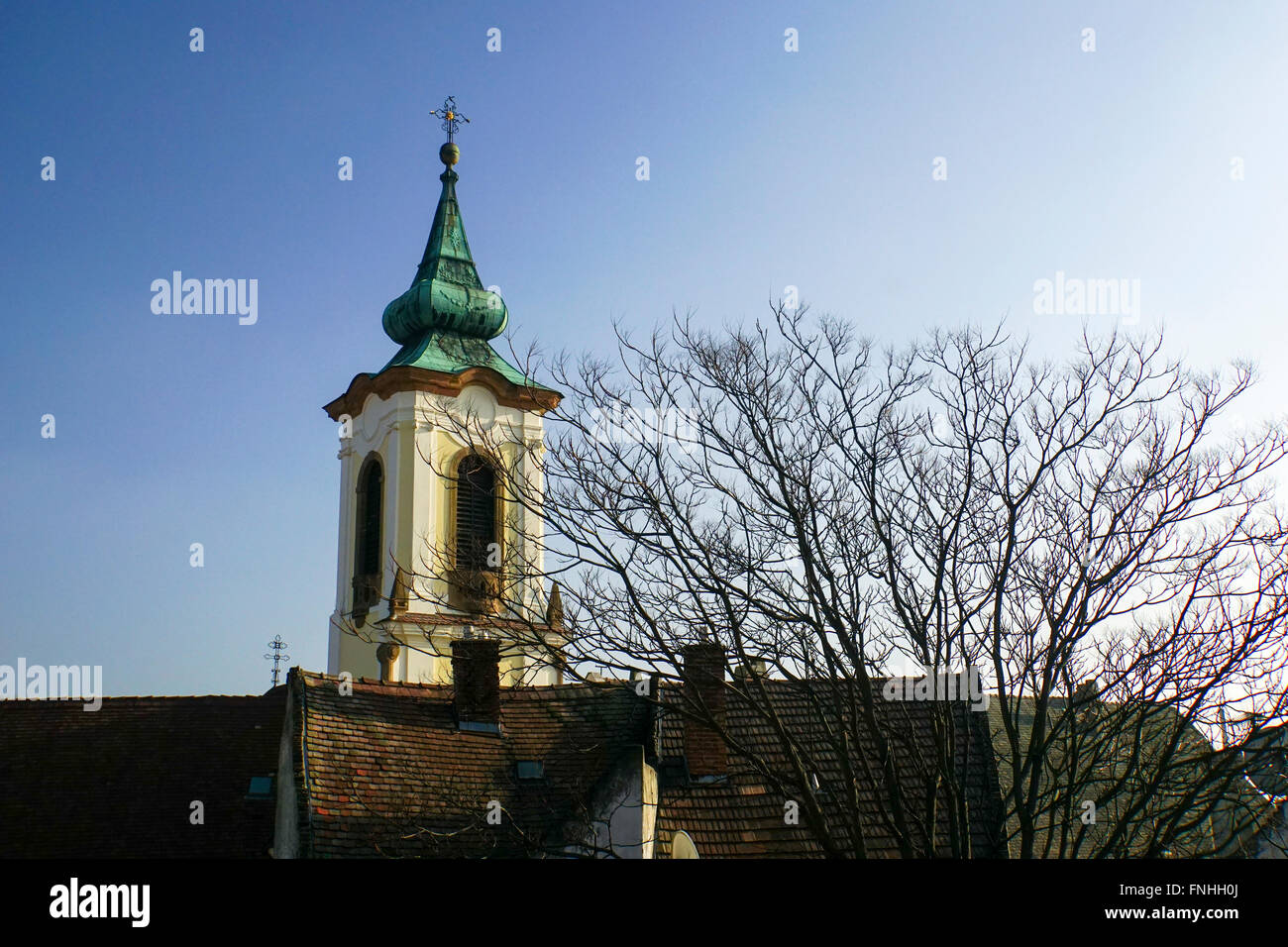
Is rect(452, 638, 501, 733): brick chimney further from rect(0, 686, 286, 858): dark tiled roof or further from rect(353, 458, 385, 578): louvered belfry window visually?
rect(353, 458, 385, 578): louvered belfry window

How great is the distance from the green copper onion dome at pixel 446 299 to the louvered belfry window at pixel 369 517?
3.71 metres

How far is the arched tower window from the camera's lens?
95.0ft

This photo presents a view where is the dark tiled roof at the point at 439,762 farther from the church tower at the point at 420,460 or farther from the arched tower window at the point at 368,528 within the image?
the arched tower window at the point at 368,528

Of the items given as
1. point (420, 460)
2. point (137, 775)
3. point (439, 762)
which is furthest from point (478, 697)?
point (420, 460)

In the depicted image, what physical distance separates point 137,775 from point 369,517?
9158mm

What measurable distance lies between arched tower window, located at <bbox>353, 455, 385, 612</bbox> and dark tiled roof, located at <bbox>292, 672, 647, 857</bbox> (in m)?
7.62

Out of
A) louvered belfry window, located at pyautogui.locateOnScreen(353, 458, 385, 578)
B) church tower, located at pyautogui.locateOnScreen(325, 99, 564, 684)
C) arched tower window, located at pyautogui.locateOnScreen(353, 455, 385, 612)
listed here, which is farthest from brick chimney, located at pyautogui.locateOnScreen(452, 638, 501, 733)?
louvered belfry window, located at pyautogui.locateOnScreen(353, 458, 385, 578)

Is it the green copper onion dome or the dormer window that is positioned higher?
the green copper onion dome

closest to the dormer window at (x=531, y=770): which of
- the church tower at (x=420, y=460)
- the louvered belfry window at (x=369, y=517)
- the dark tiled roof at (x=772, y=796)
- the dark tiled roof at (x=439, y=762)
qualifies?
the dark tiled roof at (x=439, y=762)

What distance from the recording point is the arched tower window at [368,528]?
29.0m

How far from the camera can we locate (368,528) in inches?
1174
